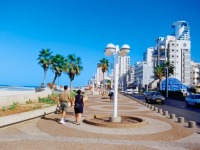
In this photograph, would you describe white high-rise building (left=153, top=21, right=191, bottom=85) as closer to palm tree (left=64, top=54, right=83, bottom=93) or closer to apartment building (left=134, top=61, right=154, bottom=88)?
apartment building (left=134, top=61, right=154, bottom=88)

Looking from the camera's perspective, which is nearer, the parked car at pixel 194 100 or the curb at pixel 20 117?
the curb at pixel 20 117

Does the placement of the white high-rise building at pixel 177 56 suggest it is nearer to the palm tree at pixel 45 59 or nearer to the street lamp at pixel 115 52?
the palm tree at pixel 45 59

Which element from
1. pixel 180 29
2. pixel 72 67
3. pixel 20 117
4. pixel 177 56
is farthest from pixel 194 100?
pixel 180 29

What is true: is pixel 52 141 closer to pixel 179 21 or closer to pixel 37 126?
pixel 37 126

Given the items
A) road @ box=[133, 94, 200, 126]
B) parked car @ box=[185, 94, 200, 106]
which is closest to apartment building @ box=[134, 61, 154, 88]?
parked car @ box=[185, 94, 200, 106]

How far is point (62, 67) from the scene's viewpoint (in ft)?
224

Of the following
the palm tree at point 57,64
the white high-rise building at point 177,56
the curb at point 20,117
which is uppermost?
the white high-rise building at point 177,56

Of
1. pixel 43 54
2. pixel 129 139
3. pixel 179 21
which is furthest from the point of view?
pixel 179 21

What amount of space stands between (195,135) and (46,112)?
8.94m

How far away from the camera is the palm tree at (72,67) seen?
226ft

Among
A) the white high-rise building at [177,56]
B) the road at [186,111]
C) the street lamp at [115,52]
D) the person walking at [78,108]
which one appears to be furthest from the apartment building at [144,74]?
the person walking at [78,108]

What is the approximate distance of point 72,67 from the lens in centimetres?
6906

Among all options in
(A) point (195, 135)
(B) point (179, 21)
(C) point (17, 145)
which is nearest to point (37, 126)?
(C) point (17, 145)

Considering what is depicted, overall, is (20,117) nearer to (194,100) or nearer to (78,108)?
(78,108)
